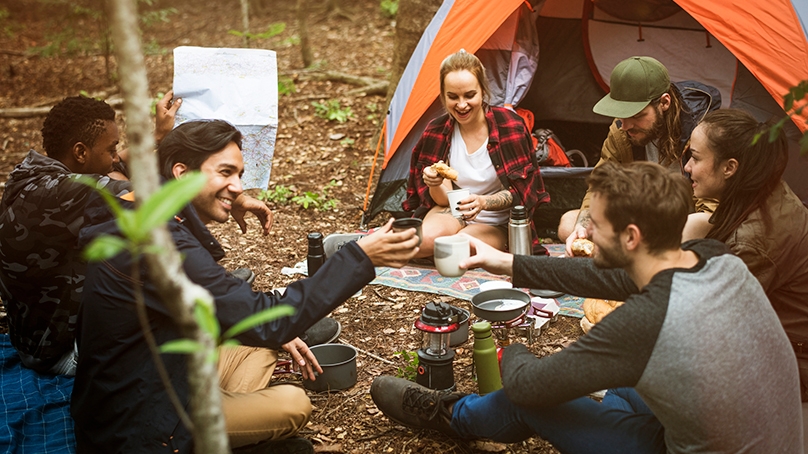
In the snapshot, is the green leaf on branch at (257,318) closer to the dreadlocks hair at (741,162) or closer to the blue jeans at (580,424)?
the blue jeans at (580,424)

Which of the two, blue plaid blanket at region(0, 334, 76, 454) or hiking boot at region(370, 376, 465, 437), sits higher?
hiking boot at region(370, 376, 465, 437)

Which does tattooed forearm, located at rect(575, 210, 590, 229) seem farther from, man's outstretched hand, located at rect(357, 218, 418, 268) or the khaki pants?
the khaki pants

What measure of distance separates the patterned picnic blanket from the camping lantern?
1.07 meters

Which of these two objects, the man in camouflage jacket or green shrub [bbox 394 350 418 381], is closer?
the man in camouflage jacket

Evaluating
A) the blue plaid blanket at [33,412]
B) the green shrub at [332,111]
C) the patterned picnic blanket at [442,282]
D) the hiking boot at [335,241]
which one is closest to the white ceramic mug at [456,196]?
the patterned picnic blanket at [442,282]

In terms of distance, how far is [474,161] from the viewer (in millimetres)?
4379

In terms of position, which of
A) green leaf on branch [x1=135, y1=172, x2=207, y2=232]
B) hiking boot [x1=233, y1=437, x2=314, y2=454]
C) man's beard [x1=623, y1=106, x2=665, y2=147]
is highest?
green leaf on branch [x1=135, y1=172, x2=207, y2=232]

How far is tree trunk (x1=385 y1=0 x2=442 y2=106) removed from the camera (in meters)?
6.27

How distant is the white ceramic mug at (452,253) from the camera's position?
2.64m

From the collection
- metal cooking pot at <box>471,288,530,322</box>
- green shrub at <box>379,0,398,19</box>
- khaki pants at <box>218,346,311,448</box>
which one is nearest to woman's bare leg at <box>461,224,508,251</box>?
metal cooking pot at <box>471,288,530,322</box>

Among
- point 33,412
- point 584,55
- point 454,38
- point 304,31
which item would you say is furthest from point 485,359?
point 304,31

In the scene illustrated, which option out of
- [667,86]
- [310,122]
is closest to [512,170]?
[667,86]

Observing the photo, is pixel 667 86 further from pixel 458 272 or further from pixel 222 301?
pixel 222 301

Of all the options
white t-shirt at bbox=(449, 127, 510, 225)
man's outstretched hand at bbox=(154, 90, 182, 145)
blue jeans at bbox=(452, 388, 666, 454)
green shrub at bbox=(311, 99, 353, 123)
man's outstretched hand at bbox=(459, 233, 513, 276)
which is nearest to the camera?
blue jeans at bbox=(452, 388, 666, 454)
